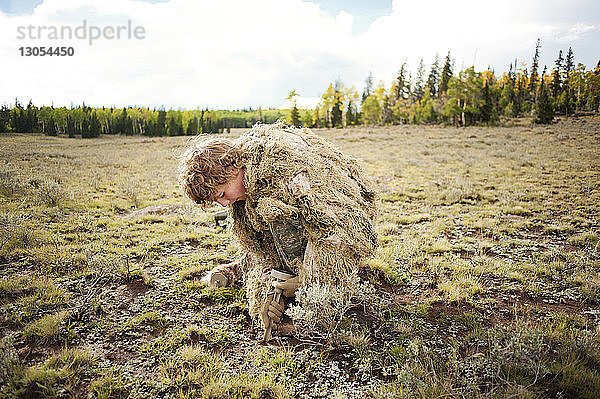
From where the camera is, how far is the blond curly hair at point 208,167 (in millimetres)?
2729

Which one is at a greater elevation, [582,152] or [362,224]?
[582,152]

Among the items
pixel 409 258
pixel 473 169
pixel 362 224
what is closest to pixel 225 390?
pixel 362 224

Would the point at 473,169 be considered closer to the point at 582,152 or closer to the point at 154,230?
the point at 582,152

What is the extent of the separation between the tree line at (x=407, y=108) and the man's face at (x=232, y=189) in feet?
16.0

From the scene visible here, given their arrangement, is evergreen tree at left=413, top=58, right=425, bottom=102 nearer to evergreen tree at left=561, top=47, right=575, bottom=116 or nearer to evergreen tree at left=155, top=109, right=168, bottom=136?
evergreen tree at left=561, top=47, right=575, bottom=116

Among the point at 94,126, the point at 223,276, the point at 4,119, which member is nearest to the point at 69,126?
the point at 4,119

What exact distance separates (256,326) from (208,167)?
1607 millimetres

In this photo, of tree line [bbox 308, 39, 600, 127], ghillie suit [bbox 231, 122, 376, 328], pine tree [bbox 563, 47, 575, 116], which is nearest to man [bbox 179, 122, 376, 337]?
ghillie suit [bbox 231, 122, 376, 328]

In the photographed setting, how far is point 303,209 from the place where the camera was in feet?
8.94

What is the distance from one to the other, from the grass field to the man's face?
4.18ft

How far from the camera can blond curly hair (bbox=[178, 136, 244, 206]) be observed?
8.95 feet

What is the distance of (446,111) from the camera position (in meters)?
37.8

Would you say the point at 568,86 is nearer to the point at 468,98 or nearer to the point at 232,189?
the point at 468,98

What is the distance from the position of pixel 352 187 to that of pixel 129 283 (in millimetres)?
2988
